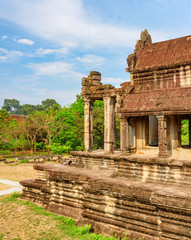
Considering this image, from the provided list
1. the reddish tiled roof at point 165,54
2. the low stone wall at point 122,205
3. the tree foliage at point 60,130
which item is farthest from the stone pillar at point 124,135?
the tree foliage at point 60,130

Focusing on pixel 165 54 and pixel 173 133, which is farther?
pixel 165 54

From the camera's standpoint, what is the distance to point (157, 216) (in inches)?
239

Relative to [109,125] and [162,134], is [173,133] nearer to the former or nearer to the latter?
[162,134]

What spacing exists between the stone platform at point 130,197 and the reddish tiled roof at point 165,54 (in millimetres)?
3794

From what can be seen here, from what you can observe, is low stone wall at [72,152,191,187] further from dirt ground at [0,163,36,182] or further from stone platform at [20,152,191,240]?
dirt ground at [0,163,36,182]

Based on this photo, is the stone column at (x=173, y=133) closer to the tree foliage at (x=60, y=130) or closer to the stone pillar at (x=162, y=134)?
the stone pillar at (x=162, y=134)

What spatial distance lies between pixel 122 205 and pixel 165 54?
19.8 ft

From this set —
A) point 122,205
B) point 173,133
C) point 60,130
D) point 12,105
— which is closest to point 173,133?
point 173,133

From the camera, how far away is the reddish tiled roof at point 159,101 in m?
7.52

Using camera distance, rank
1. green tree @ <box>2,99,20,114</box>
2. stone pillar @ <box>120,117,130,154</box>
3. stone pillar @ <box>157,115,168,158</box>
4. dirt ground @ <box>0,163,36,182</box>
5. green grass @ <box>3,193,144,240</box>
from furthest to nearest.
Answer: green tree @ <box>2,99,20,114</box>, dirt ground @ <box>0,163,36,182</box>, stone pillar @ <box>120,117,130,154</box>, stone pillar @ <box>157,115,168,158</box>, green grass @ <box>3,193,144,240</box>

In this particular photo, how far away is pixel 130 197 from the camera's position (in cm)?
654

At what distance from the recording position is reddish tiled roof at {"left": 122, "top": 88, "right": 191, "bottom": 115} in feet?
24.7

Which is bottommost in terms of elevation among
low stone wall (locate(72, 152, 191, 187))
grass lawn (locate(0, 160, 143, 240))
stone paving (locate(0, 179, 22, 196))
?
stone paving (locate(0, 179, 22, 196))

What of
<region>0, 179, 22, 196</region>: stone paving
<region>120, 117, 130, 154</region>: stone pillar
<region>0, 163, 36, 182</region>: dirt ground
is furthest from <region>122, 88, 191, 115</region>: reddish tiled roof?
<region>0, 163, 36, 182</region>: dirt ground
